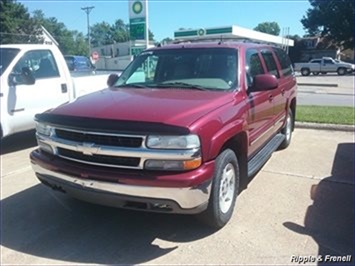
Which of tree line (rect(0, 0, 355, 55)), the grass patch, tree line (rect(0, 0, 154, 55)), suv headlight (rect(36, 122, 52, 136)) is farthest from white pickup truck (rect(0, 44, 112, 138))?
tree line (rect(0, 0, 355, 55))

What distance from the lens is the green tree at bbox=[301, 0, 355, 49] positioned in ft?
177

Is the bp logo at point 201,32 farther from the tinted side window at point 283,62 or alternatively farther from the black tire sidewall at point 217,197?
the black tire sidewall at point 217,197

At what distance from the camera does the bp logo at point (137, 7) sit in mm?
12484

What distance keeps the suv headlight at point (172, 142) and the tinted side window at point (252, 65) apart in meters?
1.67

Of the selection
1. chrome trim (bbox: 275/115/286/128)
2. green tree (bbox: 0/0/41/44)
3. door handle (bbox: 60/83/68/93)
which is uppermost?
green tree (bbox: 0/0/41/44)

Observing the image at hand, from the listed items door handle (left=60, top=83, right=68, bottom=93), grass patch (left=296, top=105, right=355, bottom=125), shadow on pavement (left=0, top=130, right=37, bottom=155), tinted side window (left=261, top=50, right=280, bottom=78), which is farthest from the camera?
grass patch (left=296, top=105, right=355, bottom=125)

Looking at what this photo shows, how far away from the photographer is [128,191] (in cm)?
333

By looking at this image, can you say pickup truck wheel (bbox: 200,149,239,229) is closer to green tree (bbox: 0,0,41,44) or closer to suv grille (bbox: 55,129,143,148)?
suv grille (bbox: 55,129,143,148)

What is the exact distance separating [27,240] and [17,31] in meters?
52.4

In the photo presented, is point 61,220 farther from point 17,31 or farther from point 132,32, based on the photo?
point 17,31

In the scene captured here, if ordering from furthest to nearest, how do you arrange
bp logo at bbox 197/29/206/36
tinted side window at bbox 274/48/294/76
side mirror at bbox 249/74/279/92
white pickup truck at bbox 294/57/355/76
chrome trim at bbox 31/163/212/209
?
1. white pickup truck at bbox 294/57/355/76
2. bp logo at bbox 197/29/206/36
3. tinted side window at bbox 274/48/294/76
4. side mirror at bbox 249/74/279/92
5. chrome trim at bbox 31/163/212/209

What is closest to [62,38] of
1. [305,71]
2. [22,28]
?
[22,28]

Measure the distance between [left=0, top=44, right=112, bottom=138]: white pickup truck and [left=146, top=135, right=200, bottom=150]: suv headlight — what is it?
4.43 m

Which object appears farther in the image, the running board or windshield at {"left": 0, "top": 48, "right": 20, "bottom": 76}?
windshield at {"left": 0, "top": 48, "right": 20, "bottom": 76}
